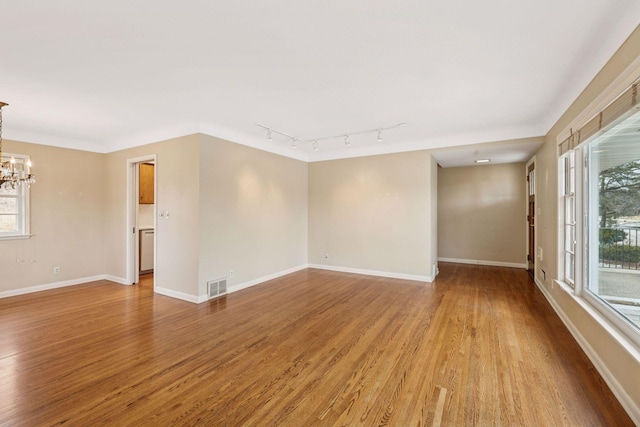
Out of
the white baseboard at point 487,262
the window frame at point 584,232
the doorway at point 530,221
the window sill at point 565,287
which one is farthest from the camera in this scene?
the white baseboard at point 487,262

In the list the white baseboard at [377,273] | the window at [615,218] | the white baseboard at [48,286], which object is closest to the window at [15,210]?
the white baseboard at [48,286]

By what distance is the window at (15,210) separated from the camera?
14.6 ft

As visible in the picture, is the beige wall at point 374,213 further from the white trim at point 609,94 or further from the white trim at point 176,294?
the white trim at point 176,294

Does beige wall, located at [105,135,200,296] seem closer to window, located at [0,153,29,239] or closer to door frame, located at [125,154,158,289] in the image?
door frame, located at [125,154,158,289]

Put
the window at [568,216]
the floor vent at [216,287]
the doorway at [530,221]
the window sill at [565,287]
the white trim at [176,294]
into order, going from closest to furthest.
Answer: the window sill at [565,287] < the window at [568,216] < the white trim at [176,294] < the floor vent at [216,287] < the doorway at [530,221]

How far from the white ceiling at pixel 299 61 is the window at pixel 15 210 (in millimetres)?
943

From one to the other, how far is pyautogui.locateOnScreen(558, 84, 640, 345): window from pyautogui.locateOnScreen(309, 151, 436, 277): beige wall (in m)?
2.18

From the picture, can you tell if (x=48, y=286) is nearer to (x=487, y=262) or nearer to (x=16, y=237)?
(x=16, y=237)

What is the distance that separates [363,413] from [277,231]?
4.06 metres

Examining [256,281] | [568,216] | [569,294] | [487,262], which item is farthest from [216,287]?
[487,262]

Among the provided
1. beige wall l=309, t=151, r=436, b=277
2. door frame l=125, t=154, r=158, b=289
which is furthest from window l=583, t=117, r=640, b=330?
door frame l=125, t=154, r=158, b=289

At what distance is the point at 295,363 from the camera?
8.12 ft

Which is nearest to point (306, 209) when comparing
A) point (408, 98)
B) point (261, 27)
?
point (408, 98)

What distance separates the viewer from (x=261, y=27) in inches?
79.0
